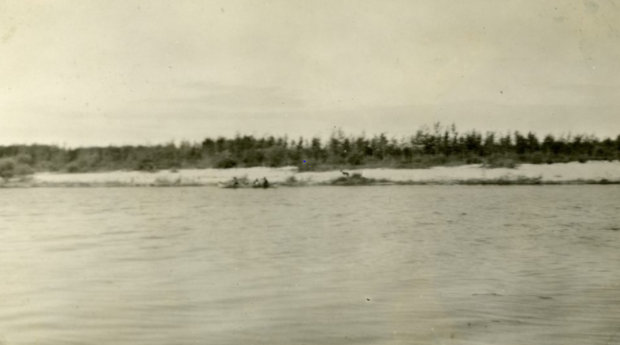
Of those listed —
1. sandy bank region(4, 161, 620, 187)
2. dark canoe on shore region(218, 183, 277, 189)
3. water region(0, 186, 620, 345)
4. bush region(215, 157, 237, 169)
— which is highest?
bush region(215, 157, 237, 169)

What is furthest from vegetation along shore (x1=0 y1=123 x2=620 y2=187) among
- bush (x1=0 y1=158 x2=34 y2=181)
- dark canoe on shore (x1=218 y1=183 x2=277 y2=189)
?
dark canoe on shore (x1=218 y1=183 x2=277 y2=189)

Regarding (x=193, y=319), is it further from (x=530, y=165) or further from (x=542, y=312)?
(x=530, y=165)

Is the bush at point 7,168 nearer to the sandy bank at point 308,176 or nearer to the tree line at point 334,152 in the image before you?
the tree line at point 334,152

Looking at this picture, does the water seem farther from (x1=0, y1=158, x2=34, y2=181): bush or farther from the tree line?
the tree line

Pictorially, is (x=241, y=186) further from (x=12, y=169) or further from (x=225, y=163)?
(x=12, y=169)

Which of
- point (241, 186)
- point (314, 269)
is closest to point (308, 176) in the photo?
point (241, 186)

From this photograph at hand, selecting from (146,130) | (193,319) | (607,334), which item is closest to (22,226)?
(146,130)
